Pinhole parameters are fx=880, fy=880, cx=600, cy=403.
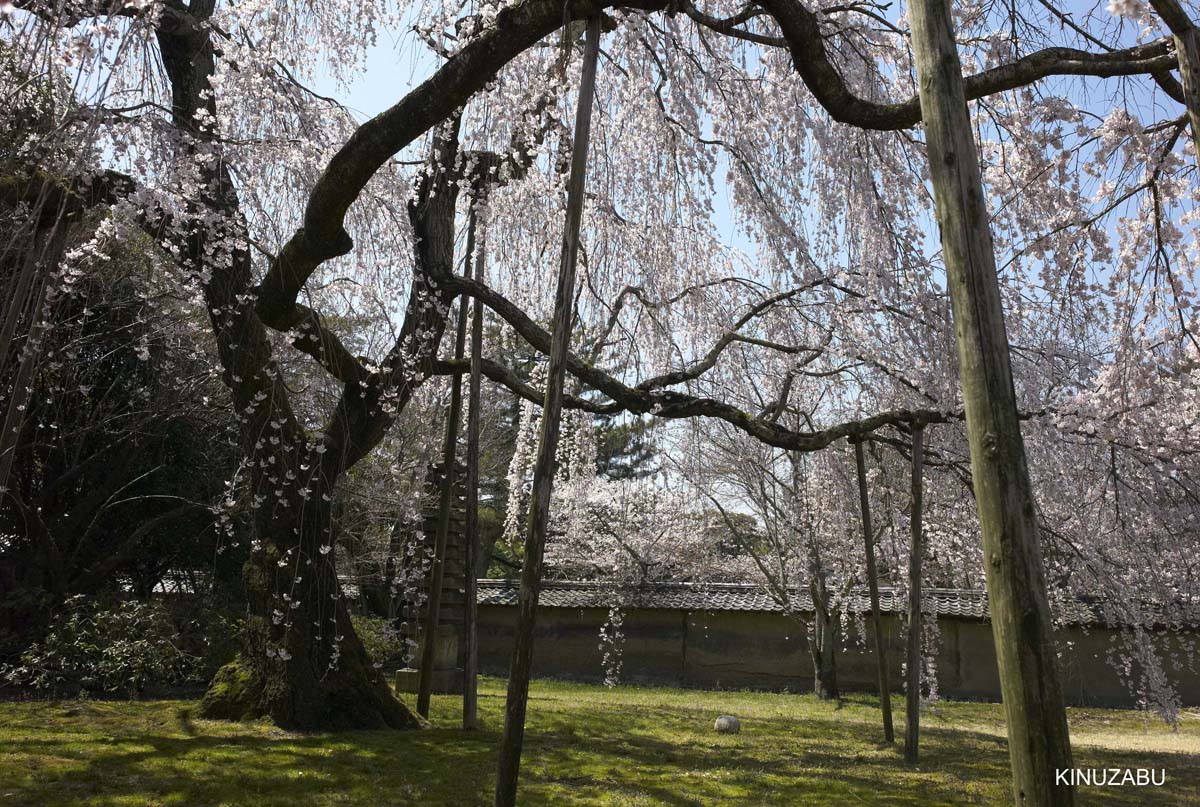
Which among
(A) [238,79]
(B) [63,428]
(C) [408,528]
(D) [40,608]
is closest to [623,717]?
(C) [408,528]

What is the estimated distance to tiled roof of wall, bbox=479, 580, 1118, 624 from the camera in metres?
15.2

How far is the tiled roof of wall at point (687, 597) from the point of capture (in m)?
15.2

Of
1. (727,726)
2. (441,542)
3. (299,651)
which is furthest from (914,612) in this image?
(299,651)

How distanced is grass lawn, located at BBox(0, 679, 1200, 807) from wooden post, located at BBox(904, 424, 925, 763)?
0.29 metres

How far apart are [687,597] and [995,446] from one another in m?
13.8

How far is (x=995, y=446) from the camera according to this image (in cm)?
272

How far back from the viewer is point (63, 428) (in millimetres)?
8453

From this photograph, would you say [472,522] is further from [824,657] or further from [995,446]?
[824,657]

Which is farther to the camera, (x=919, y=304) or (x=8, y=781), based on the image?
(x=919, y=304)

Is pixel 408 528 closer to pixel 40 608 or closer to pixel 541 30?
pixel 40 608

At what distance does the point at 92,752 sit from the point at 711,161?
5.55m

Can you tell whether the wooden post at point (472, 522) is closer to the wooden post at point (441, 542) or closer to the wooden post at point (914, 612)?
the wooden post at point (441, 542)

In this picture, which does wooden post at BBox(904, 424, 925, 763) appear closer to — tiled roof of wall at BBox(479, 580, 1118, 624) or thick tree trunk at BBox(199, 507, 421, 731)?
thick tree trunk at BBox(199, 507, 421, 731)

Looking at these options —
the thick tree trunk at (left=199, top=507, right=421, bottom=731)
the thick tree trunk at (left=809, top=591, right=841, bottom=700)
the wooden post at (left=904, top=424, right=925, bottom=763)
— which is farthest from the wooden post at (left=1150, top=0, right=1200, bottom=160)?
the thick tree trunk at (left=809, top=591, right=841, bottom=700)
